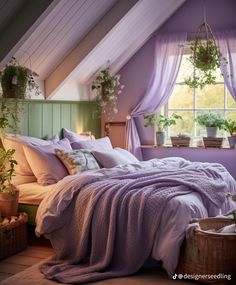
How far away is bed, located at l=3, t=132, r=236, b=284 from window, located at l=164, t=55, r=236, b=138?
1.90 m

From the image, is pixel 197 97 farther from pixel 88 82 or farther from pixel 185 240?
pixel 185 240

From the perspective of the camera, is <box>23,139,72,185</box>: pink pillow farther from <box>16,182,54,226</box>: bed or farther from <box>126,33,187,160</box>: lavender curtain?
<box>126,33,187,160</box>: lavender curtain

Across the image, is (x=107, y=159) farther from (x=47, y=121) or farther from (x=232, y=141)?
(x=232, y=141)

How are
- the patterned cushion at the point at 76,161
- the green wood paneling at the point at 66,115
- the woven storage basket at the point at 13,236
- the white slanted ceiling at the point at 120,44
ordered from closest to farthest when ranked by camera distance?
the woven storage basket at the point at 13,236, the patterned cushion at the point at 76,161, the white slanted ceiling at the point at 120,44, the green wood paneling at the point at 66,115

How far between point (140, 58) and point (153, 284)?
388cm

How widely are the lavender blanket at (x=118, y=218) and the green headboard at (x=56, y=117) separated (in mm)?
1367

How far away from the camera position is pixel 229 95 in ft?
20.6

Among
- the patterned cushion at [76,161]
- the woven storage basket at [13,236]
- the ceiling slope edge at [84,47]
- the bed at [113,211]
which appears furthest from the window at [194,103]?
the woven storage basket at [13,236]

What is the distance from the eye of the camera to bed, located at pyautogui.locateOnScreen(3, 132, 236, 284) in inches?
140

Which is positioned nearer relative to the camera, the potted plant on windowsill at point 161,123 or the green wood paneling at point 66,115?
the green wood paneling at point 66,115

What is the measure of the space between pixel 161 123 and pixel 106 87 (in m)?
0.90

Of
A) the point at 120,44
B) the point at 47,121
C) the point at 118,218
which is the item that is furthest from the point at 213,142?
the point at 118,218

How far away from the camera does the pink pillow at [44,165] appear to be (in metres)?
4.50

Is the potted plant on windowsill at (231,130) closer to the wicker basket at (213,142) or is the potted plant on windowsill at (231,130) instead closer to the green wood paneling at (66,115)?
the wicker basket at (213,142)
